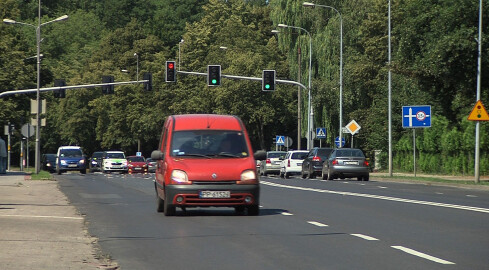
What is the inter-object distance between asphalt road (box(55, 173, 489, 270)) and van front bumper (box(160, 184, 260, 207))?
0.32 metres

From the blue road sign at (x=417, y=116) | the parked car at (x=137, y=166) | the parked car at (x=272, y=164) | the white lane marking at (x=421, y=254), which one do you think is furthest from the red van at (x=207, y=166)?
the parked car at (x=137, y=166)

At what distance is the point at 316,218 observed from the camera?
2069 cm

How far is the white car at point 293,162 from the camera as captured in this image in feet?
200

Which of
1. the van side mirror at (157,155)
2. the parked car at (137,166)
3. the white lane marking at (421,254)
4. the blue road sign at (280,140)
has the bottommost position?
the white lane marking at (421,254)

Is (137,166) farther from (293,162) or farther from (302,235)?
(302,235)

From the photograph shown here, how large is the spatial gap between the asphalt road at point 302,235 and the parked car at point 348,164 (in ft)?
76.2

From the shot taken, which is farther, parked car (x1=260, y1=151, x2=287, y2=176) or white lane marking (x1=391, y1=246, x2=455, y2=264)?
parked car (x1=260, y1=151, x2=287, y2=176)

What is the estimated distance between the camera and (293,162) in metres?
61.2

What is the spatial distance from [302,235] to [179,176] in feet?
16.0

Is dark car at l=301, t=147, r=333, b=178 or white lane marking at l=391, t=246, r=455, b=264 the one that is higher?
dark car at l=301, t=147, r=333, b=178

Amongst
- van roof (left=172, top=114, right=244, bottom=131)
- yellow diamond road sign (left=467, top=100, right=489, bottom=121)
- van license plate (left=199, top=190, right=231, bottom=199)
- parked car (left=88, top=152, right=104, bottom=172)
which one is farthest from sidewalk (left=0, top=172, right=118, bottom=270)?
parked car (left=88, top=152, right=104, bottom=172)

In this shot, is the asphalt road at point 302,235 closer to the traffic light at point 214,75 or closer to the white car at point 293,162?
the traffic light at point 214,75

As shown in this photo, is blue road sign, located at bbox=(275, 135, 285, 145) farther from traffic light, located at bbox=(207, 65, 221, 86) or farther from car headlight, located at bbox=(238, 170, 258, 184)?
car headlight, located at bbox=(238, 170, 258, 184)

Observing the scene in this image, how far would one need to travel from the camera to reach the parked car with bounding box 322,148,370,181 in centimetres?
5012
